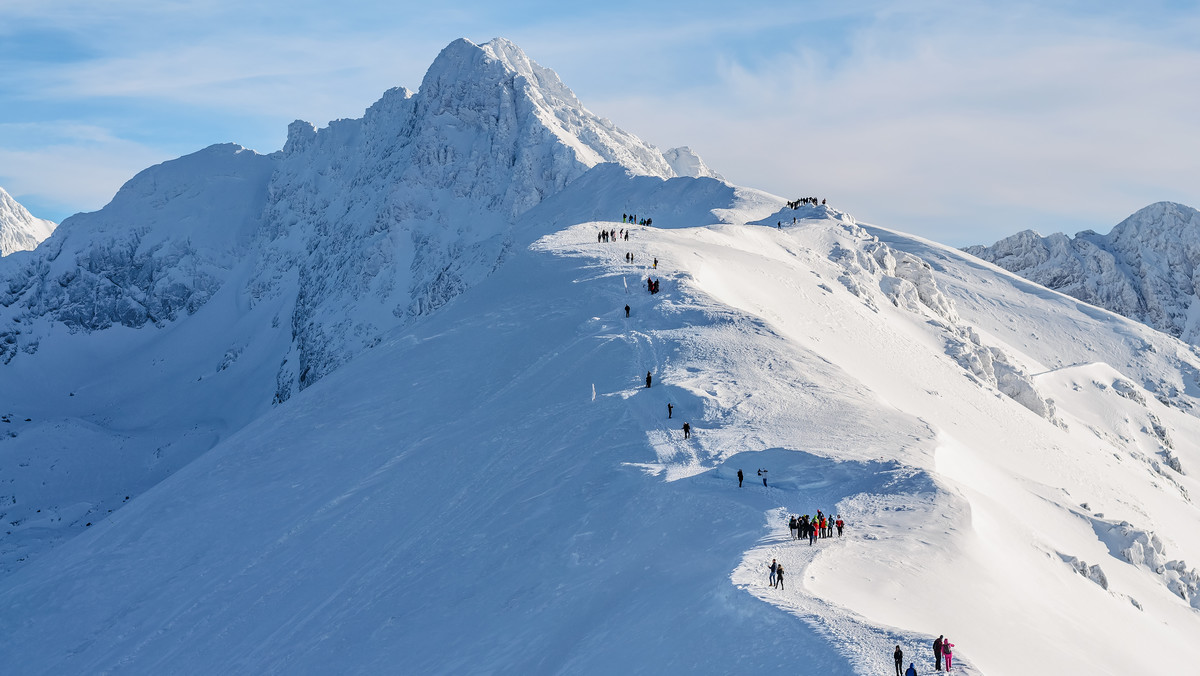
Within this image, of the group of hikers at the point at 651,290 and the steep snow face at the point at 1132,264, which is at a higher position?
the group of hikers at the point at 651,290

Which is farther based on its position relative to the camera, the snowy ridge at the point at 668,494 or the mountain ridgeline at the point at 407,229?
the mountain ridgeline at the point at 407,229

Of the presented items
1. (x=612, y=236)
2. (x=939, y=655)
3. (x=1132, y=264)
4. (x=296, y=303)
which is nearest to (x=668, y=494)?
(x=939, y=655)

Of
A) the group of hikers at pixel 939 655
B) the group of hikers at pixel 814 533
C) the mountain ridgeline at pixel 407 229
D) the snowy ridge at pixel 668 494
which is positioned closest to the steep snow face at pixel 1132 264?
the snowy ridge at pixel 668 494

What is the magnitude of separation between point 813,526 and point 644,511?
7.02 metres

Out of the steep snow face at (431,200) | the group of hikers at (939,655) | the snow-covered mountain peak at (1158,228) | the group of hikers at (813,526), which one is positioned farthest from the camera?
the snow-covered mountain peak at (1158,228)

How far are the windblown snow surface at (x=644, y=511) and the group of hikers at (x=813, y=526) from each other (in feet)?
1.82

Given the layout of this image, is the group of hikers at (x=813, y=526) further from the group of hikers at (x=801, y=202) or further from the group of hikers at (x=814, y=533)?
the group of hikers at (x=801, y=202)

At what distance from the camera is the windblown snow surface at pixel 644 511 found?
31.6 m

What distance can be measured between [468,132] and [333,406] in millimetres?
127107

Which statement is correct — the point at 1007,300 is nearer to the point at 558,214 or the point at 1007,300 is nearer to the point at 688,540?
the point at 558,214

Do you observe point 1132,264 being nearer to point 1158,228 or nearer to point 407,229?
point 1158,228

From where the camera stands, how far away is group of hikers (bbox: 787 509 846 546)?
33594mm

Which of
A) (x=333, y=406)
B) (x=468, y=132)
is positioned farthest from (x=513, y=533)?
(x=468, y=132)

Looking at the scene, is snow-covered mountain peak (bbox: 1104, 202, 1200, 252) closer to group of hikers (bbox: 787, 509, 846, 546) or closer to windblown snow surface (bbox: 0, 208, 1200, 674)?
windblown snow surface (bbox: 0, 208, 1200, 674)
